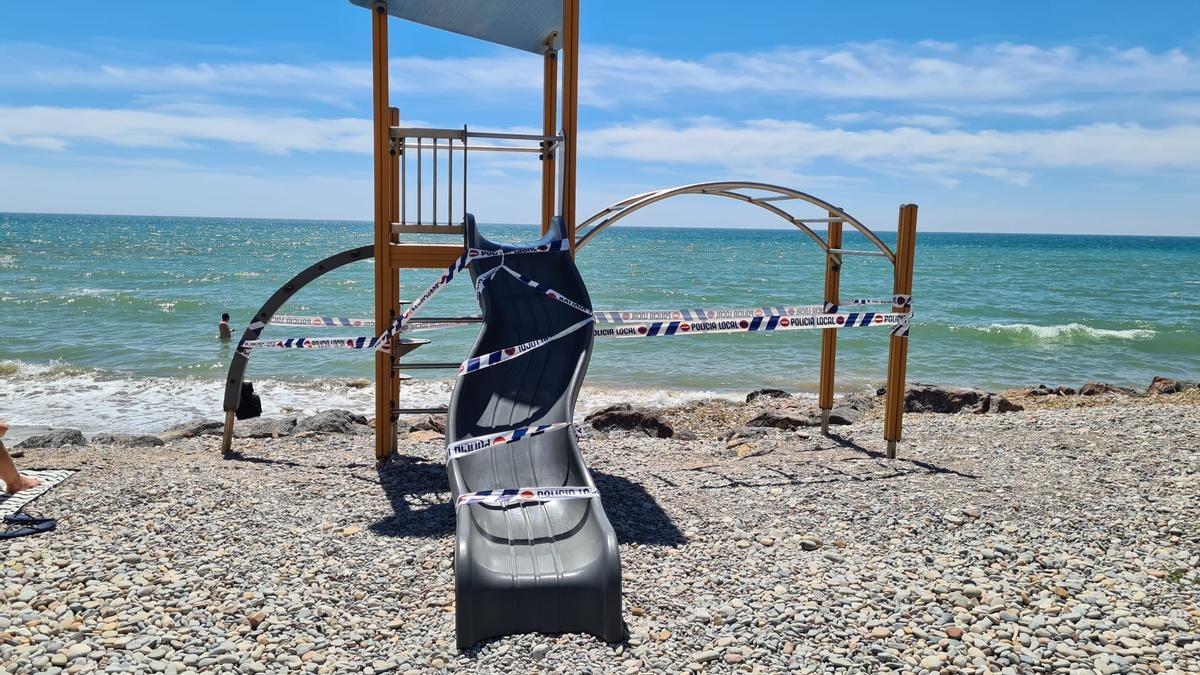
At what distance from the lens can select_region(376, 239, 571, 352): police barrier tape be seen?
685 cm

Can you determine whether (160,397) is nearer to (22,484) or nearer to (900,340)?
(22,484)

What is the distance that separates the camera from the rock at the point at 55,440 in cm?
969

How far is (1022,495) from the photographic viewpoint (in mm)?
6379

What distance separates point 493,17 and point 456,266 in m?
2.24

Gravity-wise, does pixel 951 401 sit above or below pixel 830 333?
below

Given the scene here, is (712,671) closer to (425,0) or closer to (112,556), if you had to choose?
(112,556)


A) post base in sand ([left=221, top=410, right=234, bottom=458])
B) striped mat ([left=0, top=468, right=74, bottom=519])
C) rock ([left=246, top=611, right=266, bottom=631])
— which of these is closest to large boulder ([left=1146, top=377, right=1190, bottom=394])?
post base in sand ([left=221, top=410, right=234, bottom=458])

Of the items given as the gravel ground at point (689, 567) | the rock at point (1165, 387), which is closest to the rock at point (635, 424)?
the gravel ground at point (689, 567)

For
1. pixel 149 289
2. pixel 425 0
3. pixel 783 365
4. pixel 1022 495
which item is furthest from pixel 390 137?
pixel 149 289

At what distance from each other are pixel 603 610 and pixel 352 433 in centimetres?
658

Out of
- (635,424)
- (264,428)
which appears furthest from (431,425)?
(635,424)

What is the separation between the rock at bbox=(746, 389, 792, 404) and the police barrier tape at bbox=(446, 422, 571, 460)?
28.9 feet

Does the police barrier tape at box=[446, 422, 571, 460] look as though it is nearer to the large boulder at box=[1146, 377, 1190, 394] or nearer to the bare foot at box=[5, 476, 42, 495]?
the bare foot at box=[5, 476, 42, 495]

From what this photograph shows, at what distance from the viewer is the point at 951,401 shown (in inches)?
496
